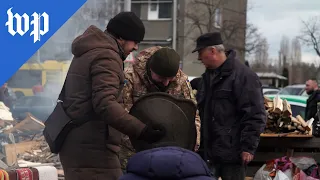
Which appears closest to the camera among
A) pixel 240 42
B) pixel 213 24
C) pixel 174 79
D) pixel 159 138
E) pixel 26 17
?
pixel 159 138

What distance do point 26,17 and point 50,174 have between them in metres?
1.92

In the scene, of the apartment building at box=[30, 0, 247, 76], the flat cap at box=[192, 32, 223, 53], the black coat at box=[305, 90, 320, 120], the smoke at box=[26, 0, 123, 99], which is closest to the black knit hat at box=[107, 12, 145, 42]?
the flat cap at box=[192, 32, 223, 53]

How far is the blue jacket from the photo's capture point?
220 centimetres

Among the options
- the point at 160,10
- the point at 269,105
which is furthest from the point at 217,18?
the point at 269,105

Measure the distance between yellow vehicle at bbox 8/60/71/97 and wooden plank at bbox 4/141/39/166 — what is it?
63 cm

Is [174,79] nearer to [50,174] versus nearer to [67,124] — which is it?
[67,124]

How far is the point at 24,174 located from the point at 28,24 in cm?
202

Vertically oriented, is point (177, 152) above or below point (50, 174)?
above

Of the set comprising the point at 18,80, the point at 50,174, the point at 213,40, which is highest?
the point at 213,40

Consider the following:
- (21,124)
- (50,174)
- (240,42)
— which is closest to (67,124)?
(50,174)

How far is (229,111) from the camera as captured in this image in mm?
4598

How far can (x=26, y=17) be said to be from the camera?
6582 millimetres

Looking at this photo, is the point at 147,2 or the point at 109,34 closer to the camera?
the point at 109,34

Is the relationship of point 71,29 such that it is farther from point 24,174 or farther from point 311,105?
point 311,105
